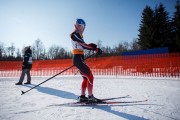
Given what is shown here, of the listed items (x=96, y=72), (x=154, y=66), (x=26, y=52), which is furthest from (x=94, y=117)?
(x=96, y=72)

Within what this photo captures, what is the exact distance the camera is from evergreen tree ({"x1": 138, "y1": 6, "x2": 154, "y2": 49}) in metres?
33.8

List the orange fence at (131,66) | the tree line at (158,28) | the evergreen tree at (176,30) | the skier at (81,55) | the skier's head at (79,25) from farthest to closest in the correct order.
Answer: the tree line at (158,28) → the evergreen tree at (176,30) → the orange fence at (131,66) → the skier's head at (79,25) → the skier at (81,55)

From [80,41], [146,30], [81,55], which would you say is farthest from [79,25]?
[146,30]

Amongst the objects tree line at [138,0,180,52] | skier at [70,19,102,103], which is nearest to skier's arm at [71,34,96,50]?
skier at [70,19,102,103]

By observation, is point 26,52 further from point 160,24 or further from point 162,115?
point 160,24

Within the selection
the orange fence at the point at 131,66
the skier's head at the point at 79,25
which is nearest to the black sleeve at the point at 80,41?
the skier's head at the point at 79,25

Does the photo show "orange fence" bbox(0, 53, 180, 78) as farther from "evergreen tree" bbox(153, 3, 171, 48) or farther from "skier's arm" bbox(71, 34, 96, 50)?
"evergreen tree" bbox(153, 3, 171, 48)

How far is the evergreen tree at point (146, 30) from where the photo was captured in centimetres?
3378

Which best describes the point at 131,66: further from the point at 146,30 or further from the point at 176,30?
the point at 176,30

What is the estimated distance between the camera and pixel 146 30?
34.8 metres

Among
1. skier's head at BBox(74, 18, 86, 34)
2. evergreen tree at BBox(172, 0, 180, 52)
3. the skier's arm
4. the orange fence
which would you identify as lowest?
the orange fence

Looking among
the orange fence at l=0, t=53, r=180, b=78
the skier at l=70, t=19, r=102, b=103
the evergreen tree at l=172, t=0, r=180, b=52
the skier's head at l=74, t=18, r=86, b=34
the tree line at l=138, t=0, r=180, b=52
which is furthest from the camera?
the tree line at l=138, t=0, r=180, b=52

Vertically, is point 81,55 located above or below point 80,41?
below

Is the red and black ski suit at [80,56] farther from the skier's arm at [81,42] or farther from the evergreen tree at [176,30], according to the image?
the evergreen tree at [176,30]
